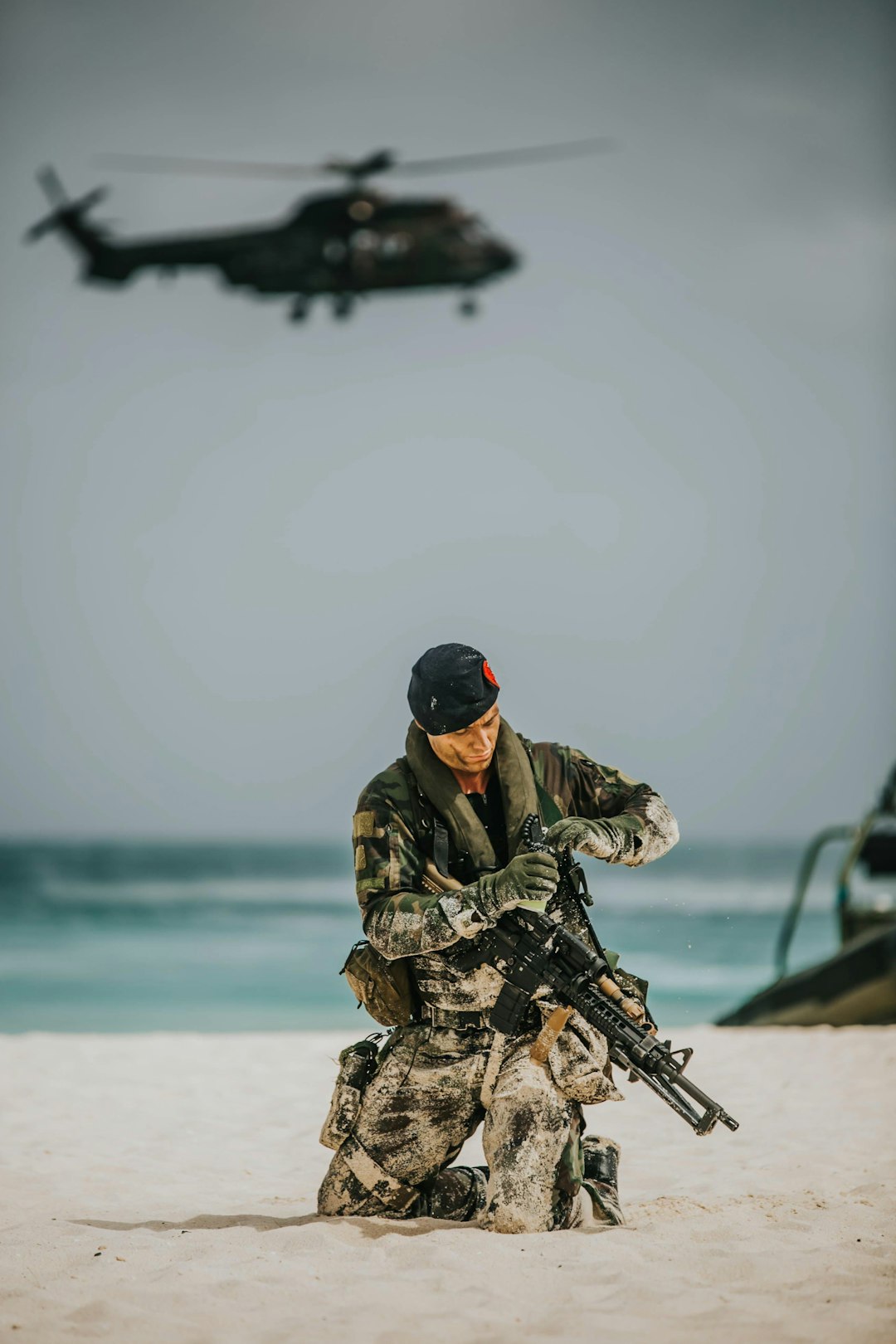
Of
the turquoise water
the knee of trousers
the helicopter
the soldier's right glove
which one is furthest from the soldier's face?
the helicopter

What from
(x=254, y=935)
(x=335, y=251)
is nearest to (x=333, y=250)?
(x=335, y=251)

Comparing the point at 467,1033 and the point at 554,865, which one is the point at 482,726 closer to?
the point at 554,865

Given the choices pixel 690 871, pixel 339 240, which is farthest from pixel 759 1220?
pixel 690 871

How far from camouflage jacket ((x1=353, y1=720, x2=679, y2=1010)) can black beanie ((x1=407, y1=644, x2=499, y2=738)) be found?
0.12 meters

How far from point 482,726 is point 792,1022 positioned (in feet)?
17.0

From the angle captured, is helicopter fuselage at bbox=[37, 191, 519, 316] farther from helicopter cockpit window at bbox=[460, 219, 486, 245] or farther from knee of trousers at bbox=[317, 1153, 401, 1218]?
knee of trousers at bbox=[317, 1153, 401, 1218]

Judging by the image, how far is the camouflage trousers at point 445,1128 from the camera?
122 inches

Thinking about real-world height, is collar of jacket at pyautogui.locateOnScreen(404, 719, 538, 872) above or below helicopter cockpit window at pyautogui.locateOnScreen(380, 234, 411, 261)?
below

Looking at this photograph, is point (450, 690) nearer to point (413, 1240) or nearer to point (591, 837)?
point (591, 837)

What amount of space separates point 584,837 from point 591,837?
16mm

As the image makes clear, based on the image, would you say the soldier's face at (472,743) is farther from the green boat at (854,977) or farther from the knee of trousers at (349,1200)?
the green boat at (854,977)

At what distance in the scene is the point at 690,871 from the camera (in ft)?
117

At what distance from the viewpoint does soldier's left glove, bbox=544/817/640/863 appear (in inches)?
122

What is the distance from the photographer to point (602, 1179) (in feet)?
11.2
